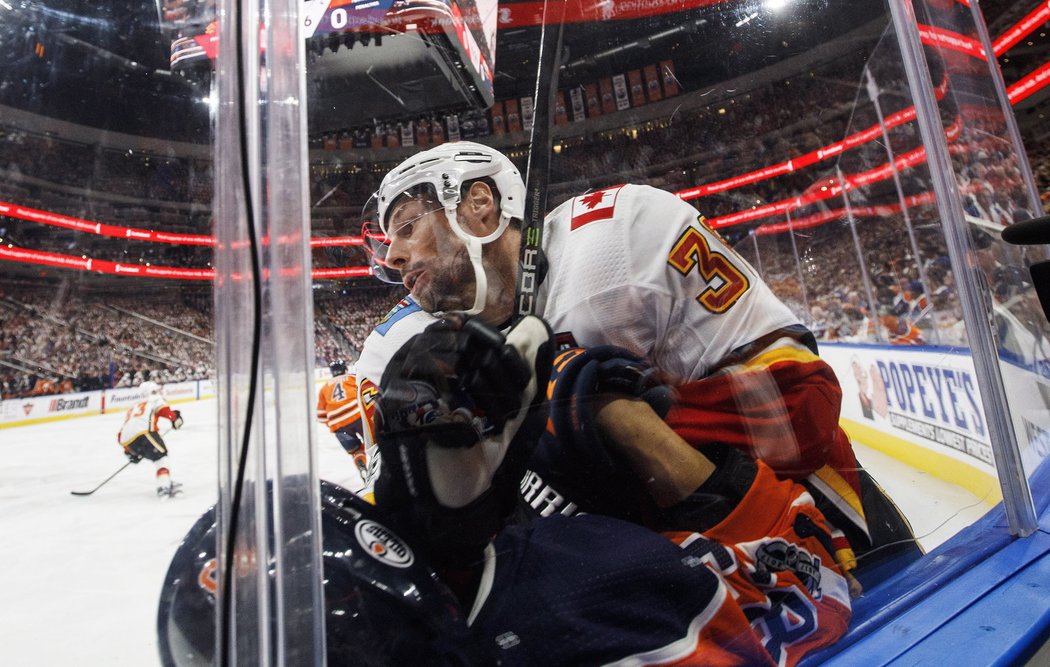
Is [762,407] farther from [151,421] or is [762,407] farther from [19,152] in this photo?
[19,152]

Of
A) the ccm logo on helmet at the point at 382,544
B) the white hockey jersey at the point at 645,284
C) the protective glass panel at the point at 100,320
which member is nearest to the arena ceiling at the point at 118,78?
the protective glass panel at the point at 100,320

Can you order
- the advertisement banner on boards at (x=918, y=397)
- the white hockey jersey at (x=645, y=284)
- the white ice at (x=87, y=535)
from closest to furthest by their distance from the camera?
the white ice at (x=87, y=535) → the white hockey jersey at (x=645, y=284) → the advertisement banner on boards at (x=918, y=397)

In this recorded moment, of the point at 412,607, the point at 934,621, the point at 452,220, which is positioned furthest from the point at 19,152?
the point at 934,621

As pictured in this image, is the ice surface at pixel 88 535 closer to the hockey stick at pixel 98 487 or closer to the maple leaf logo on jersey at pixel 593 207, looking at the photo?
the hockey stick at pixel 98 487

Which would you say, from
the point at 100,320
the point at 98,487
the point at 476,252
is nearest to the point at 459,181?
the point at 476,252

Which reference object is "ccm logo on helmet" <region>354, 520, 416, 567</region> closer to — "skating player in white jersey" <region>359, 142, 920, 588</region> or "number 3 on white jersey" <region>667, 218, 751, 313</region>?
"skating player in white jersey" <region>359, 142, 920, 588</region>

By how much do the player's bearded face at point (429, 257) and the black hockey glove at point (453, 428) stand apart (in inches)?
2.1

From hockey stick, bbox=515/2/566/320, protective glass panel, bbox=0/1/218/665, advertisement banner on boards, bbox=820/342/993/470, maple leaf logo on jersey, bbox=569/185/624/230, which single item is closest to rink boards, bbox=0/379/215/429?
protective glass panel, bbox=0/1/218/665

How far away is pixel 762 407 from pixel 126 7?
3.18ft

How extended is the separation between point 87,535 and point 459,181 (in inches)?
21.6

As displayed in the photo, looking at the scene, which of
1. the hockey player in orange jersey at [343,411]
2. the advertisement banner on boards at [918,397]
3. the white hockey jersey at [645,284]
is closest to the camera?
the hockey player in orange jersey at [343,411]

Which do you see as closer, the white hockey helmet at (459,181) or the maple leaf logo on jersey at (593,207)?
the white hockey helmet at (459,181)

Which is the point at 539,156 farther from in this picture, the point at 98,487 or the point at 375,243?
the point at 98,487

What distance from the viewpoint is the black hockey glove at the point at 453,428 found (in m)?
0.56
